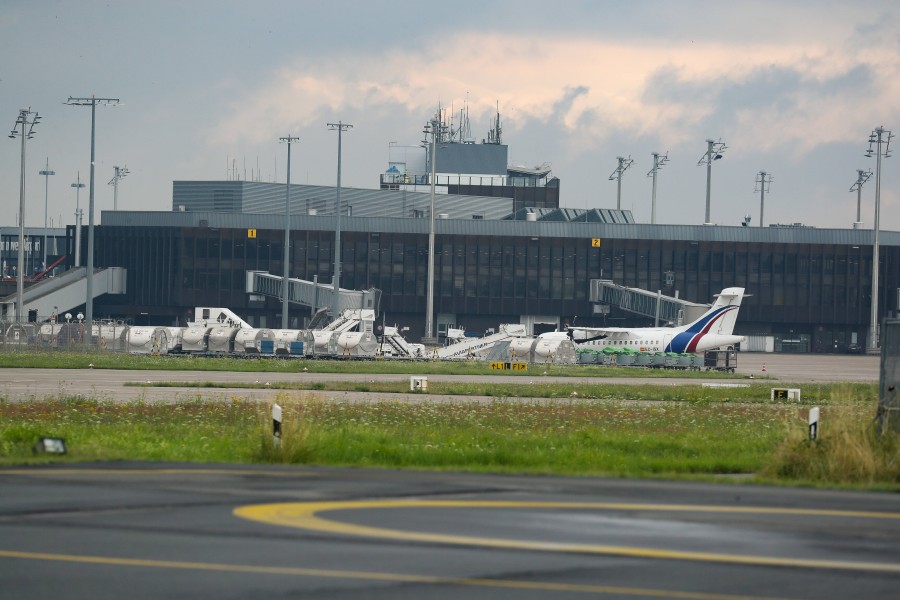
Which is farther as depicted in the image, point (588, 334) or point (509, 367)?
point (588, 334)

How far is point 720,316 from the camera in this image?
9125 cm

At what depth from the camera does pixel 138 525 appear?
12.6 metres

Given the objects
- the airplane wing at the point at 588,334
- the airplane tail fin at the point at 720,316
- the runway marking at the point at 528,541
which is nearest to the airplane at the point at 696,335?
the airplane tail fin at the point at 720,316

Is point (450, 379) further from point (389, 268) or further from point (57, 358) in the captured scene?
point (389, 268)

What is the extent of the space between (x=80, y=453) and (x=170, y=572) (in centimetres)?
1054

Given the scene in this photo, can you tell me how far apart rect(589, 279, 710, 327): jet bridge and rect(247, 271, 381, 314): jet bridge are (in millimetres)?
22674

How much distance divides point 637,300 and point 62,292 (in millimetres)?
56357

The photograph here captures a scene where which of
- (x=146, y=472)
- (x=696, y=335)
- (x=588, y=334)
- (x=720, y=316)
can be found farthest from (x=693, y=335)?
(x=146, y=472)

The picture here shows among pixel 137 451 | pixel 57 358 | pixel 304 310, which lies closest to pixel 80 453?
pixel 137 451

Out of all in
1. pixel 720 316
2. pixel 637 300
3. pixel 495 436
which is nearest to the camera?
pixel 495 436

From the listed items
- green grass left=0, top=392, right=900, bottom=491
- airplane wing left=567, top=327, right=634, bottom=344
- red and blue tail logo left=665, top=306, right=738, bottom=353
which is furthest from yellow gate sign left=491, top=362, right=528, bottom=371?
green grass left=0, top=392, right=900, bottom=491

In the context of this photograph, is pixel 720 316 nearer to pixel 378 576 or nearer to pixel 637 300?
pixel 637 300

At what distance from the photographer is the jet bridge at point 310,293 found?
114m

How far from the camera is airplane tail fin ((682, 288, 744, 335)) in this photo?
3561 inches
